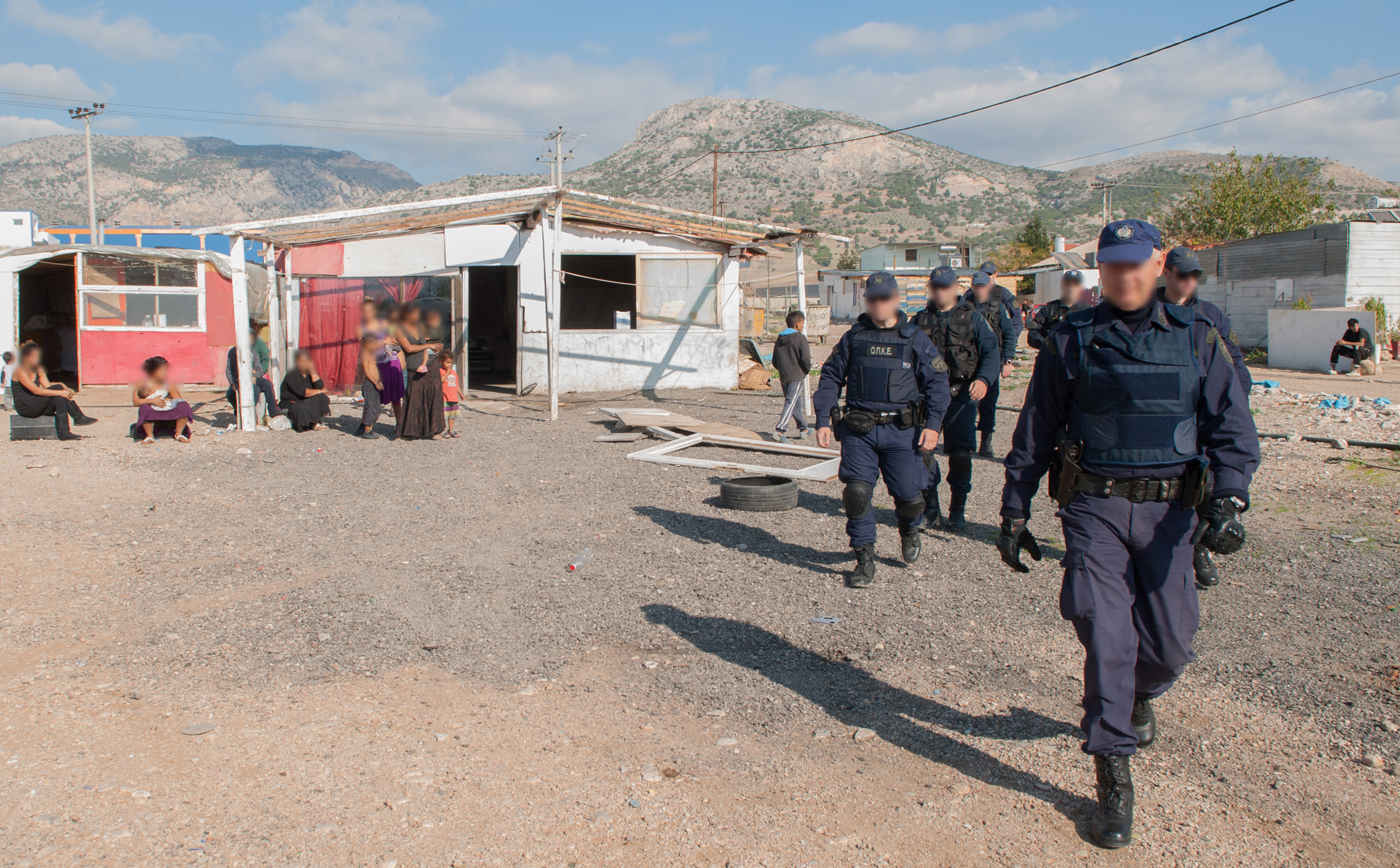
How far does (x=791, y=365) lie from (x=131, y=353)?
13.0 metres

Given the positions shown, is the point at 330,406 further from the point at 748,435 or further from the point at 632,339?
the point at 748,435

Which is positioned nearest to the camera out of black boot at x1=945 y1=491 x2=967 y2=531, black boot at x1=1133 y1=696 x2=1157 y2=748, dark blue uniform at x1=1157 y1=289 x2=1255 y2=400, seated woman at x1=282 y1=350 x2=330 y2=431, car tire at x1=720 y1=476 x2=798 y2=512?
dark blue uniform at x1=1157 y1=289 x2=1255 y2=400

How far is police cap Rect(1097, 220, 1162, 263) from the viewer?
2705mm

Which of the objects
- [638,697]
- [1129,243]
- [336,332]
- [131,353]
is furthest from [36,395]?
[1129,243]

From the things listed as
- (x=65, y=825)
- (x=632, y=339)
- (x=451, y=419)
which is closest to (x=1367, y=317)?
(x=632, y=339)

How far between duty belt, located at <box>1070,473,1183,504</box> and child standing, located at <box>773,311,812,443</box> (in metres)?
7.59

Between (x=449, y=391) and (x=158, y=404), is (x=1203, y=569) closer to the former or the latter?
(x=449, y=391)

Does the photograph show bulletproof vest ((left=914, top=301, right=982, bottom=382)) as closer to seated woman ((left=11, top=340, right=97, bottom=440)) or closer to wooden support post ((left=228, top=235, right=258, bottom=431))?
wooden support post ((left=228, top=235, right=258, bottom=431))

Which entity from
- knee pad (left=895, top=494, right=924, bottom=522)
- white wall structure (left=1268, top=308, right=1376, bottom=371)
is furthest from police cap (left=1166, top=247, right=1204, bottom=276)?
white wall structure (left=1268, top=308, right=1376, bottom=371)

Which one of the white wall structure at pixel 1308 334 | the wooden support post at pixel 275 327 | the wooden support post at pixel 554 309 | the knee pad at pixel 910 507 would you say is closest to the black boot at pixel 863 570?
the knee pad at pixel 910 507

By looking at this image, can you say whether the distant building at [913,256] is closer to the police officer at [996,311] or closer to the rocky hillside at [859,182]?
the rocky hillside at [859,182]

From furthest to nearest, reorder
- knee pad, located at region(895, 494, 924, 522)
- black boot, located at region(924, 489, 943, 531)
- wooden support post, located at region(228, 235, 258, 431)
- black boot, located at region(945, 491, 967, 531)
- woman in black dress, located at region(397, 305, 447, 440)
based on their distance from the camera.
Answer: wooden support post, located at region(228, 235, 258, 431) → woman in black dress, located at region(397, 305, 447, 440) → black boot, located at region(924, 489, 943, 531) → black boot, located at region(945, 491, 967, 531) → knee pad, located at region(895, 494, 924, 522)

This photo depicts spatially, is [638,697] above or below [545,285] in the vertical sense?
below

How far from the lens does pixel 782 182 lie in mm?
123250
